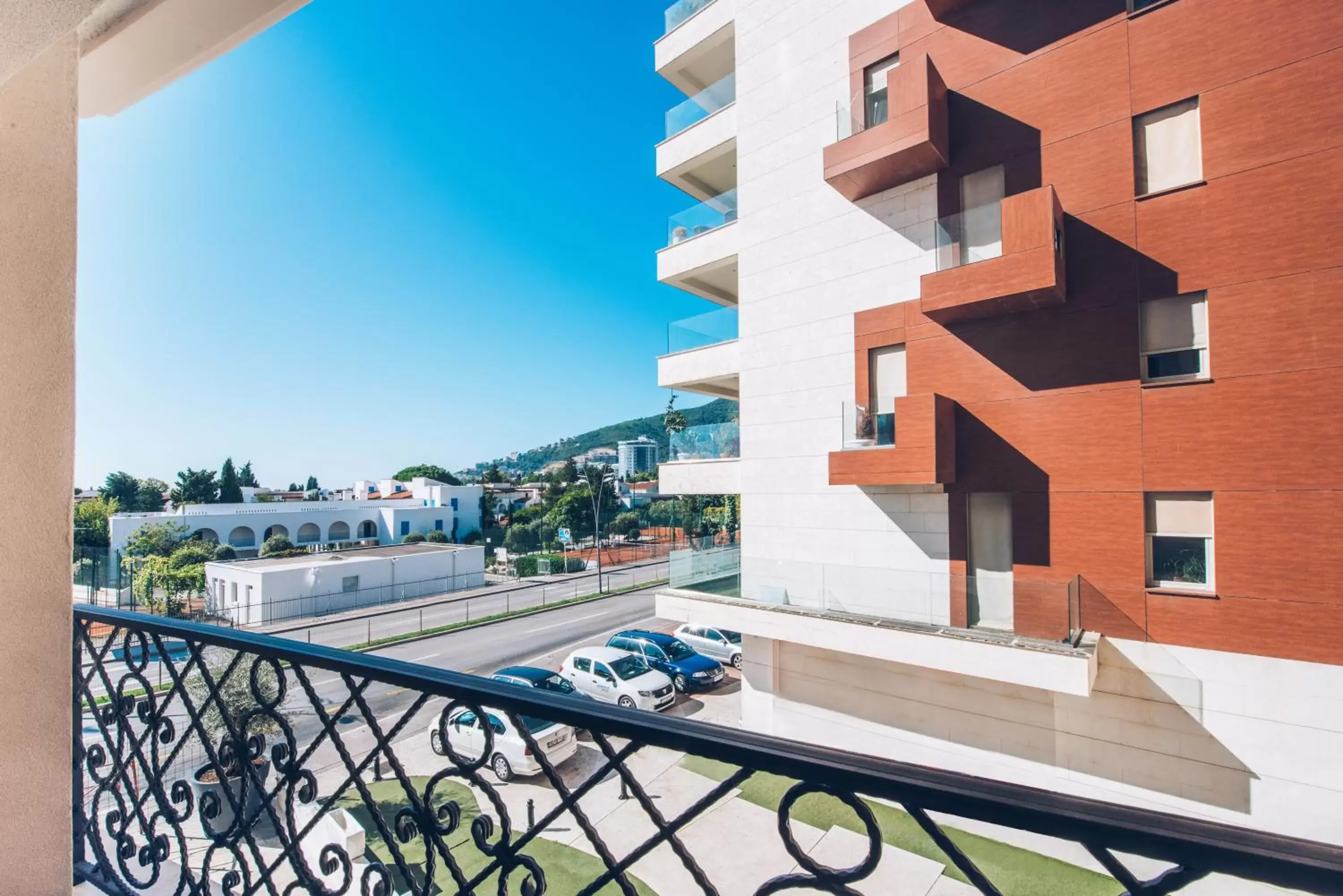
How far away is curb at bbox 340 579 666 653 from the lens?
1659 cm

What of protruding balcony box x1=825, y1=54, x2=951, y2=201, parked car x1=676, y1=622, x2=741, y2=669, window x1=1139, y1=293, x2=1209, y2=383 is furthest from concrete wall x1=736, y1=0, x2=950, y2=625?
parked car x1=676, y1=622, x2=741, y2=669

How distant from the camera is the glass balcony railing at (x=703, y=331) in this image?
10531mm

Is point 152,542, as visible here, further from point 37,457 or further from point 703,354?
point 37,457

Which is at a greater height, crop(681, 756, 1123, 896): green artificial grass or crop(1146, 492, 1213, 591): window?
crop(1146, 492, 1213, 591): window

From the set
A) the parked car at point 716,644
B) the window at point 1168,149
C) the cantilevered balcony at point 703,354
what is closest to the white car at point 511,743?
the cantilevered balcony at point 703,354

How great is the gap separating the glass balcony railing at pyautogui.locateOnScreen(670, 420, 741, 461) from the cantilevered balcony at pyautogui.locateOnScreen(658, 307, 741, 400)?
0.78m

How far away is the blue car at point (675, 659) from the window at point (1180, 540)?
845 centimetres

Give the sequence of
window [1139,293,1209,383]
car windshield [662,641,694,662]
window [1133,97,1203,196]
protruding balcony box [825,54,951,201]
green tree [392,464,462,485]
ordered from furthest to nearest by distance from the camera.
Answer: green tree [392,464,462,485]
car windshield [662,641,694,662]
protruding balcony box [825,54,951,201]
window [1133,97,1203,196]
window [1139,293,1209,383]

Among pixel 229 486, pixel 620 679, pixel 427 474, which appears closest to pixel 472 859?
pixel 620 679

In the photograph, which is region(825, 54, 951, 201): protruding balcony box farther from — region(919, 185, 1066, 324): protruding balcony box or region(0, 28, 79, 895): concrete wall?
region(0, 28, 79, 895): concrete wall

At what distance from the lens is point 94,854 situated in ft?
6.39

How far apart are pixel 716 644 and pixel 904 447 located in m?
9.39

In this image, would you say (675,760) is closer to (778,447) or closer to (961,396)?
(778,447)

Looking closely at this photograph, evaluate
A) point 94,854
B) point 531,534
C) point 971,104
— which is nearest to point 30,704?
point 94,854
